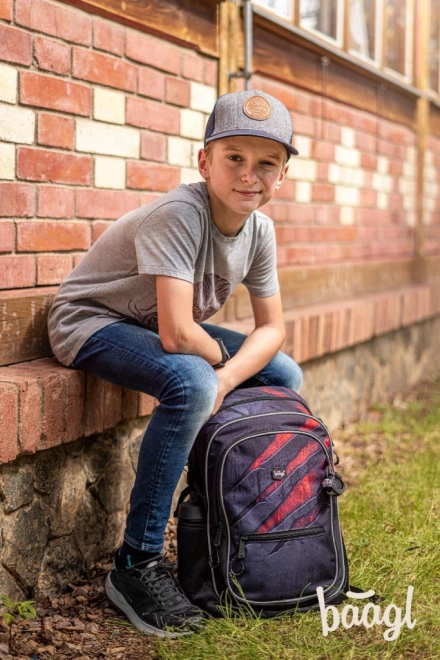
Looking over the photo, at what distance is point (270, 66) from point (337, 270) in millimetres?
1336

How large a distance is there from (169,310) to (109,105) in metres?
1.04

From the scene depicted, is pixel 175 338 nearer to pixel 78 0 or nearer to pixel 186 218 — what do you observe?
pixel 186 218

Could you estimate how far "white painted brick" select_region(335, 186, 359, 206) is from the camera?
5.27 metres

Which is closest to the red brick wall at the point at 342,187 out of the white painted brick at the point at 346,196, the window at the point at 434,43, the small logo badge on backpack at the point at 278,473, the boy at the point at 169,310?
the white painted brick at the point at 346,196

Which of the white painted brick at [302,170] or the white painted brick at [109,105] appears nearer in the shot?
the white painted brick at [109,105]

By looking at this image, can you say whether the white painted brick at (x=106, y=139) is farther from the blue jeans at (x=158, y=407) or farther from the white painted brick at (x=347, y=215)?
the white painted brick at (x=347, y=215)

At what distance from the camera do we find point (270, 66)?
4.44m

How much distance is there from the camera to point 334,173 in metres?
5.20

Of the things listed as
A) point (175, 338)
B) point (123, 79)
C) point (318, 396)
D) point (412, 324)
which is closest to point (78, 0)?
point (123, 79)

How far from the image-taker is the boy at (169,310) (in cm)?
253

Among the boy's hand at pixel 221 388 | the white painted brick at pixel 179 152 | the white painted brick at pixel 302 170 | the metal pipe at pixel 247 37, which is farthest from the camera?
the white painted brick at pixel 302 170

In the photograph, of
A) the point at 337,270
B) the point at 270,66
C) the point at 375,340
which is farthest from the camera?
the point at 375,340

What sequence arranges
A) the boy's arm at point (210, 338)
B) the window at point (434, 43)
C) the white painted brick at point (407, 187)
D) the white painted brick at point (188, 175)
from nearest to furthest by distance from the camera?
the boy's arm at point (210, 338) → the white painted brick at point (188, 175) → the white painted brick at point (407, 187) → the window at point (434, 43)

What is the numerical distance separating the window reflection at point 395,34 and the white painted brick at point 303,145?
1.50 meters
